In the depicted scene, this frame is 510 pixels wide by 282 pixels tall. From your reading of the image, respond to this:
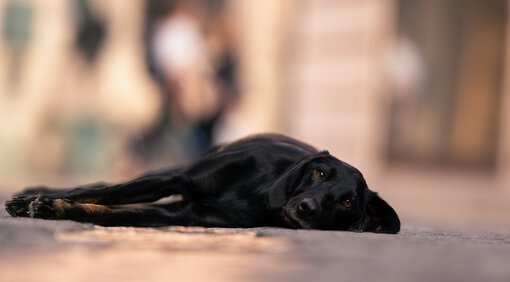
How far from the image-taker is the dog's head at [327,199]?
477cm

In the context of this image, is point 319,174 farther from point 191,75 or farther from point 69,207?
point 191,75

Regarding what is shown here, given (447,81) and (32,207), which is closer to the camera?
(32,207)

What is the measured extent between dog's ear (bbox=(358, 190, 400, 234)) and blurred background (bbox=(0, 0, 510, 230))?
4.02 meters

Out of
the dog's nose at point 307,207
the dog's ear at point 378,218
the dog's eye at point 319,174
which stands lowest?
the dog's ear at point 378,218

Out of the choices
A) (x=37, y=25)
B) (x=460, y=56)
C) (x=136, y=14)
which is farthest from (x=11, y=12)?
(x=460, y=56)

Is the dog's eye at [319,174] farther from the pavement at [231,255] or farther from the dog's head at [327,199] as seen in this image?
the pavement at [231,255]

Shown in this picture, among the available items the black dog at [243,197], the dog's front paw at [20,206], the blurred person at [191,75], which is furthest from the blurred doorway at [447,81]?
the dog's front paw at [20,206]

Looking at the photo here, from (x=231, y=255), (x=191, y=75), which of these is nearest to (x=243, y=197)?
(x=231, y=255)

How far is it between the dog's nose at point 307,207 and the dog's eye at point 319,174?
0.48 ft

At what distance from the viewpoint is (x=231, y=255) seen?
3707 mm

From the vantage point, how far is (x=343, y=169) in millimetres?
4930

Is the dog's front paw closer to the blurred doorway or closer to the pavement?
the pavement

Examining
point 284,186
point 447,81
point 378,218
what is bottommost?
point 378,218

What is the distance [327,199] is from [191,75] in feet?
23.5
